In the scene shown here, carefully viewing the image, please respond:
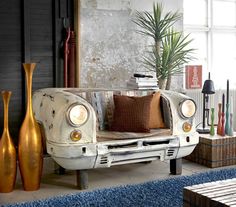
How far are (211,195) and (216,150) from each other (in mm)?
2177

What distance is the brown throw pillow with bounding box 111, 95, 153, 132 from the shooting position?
383 centimetres

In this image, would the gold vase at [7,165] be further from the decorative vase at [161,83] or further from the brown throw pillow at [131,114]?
the decorative vase at [161,83]

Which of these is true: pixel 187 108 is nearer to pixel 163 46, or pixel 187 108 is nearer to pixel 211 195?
pixel 163 46

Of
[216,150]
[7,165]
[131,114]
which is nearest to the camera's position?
[7,165]

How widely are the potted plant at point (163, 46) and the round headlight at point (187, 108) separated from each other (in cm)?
100

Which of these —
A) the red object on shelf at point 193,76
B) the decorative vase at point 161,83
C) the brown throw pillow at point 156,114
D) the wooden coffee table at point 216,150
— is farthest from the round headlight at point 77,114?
the red object on shelf at point 193,76

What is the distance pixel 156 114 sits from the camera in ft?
13.4

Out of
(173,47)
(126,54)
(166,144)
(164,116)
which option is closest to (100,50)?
(126,54)

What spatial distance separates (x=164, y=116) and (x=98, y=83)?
1179 millimetres

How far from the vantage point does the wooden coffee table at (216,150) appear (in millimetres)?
4227

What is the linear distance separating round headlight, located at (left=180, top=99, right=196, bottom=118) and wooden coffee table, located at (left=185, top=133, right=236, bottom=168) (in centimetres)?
44

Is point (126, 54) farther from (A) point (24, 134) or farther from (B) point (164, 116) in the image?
(A) point (24, 134)

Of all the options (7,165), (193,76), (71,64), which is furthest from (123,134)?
(193,76)

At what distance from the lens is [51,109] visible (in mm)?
3588
